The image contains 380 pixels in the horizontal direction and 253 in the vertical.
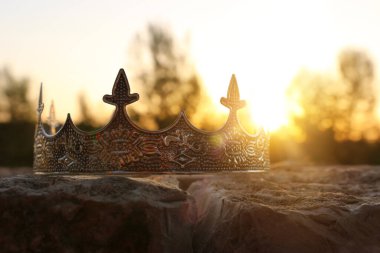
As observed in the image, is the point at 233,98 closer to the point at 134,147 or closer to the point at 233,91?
the point at 233,91

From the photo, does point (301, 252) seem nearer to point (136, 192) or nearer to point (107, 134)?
point (136, 192)

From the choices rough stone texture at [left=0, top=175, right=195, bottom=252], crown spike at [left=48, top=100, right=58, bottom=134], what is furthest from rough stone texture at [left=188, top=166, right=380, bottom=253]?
crown spike at [left=48, top=100, right=58, bottom=134]

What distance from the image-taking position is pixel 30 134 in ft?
42.2

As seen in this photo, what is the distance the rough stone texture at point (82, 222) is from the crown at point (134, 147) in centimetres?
118

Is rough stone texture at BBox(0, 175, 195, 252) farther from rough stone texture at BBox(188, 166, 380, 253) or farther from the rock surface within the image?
rough stone texture at BBox(188, 166, 380, 253)

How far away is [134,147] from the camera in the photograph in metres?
3.16

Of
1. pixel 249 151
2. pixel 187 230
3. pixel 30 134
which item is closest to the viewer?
pixel 187 230

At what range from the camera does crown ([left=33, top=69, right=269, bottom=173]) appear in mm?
3152

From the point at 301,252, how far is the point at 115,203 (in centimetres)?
94

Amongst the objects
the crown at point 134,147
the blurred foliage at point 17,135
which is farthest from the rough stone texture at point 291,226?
the blurred foliage at point 17,135

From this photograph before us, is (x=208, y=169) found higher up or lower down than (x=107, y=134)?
lower down

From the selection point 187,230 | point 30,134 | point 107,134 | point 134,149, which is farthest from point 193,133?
point 30,134

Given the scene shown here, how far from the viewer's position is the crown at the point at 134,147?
315cm

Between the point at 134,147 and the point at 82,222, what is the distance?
132 centimetres
